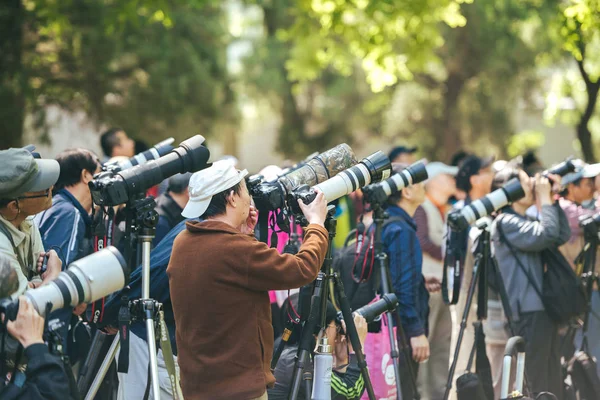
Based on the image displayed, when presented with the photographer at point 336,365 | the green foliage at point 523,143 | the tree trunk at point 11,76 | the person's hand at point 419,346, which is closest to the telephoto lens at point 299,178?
the photographer at point 336,365

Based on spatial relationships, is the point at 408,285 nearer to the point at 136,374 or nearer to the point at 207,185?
the point at 136,374

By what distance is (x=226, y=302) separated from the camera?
150 inches

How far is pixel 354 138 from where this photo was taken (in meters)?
25.1

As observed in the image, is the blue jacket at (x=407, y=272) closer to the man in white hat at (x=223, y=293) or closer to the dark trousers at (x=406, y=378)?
the dark trousers at (x=406, y=378)

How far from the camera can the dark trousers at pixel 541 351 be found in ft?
20.4

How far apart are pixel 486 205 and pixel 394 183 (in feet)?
2.49

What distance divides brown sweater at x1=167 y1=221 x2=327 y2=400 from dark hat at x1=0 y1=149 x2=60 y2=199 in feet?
2.57

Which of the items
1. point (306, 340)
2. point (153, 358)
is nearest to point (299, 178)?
point (306, 340)

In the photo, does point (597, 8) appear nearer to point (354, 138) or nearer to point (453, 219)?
point (453, 219)

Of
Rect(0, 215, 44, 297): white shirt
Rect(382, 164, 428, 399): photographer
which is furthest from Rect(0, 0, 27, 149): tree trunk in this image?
Rect(0, 215, 44, 297): white shirt

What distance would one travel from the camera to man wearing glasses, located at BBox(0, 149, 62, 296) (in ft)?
13.0

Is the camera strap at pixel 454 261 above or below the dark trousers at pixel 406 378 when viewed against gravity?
above

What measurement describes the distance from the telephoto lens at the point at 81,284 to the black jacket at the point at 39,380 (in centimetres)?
15

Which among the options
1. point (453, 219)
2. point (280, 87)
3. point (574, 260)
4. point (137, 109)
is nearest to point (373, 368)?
point (453, 219)
